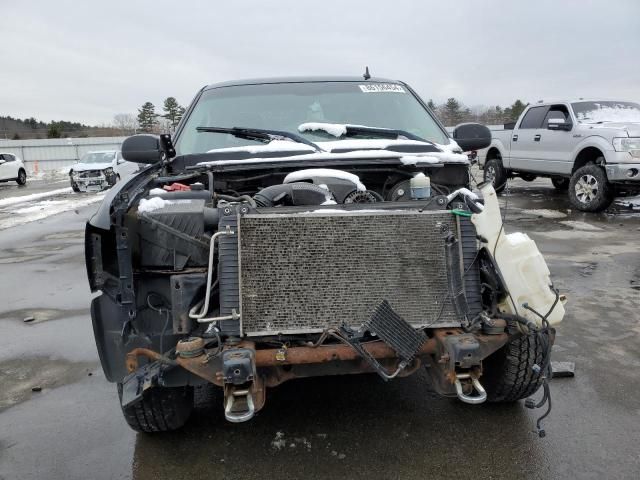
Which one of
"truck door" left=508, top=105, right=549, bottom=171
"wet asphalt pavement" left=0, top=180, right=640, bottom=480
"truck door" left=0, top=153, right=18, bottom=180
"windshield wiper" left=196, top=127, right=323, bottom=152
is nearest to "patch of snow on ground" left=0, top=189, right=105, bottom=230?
"truck door" left=0, top=153, right=18, bottom=180

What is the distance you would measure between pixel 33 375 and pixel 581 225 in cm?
797

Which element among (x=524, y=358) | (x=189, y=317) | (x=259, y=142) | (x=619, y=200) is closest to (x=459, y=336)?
(x=524, y=358)

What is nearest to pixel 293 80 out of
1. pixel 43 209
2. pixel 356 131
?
pixel 356 131

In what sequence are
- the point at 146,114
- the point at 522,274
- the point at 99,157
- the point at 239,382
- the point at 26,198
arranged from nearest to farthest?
the point at 239,382 < the point at 522,274 < the point at 26,198 < the point at 99,157 < the point at 146,114

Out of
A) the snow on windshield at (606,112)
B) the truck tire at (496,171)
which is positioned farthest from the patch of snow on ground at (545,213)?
the truck tire at (496,171)

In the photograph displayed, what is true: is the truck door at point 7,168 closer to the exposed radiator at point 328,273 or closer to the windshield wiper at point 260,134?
the windshield wiper at point 260,134

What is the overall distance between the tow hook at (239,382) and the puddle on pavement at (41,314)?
325 centimetres

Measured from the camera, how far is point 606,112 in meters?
9.65

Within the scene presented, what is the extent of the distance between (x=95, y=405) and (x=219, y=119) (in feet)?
7.28

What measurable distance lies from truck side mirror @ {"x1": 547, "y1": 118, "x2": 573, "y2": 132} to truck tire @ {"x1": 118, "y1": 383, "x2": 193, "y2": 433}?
30.2 feet

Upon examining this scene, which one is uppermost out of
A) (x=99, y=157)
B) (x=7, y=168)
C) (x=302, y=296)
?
(x=99, y=157)

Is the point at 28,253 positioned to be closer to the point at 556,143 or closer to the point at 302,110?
the point at 302,110

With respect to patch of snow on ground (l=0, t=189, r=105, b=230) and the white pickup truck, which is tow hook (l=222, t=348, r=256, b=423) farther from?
patch of snow on ground (l=0, t=189, r=105, b=230)

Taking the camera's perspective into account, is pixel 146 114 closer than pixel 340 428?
No
